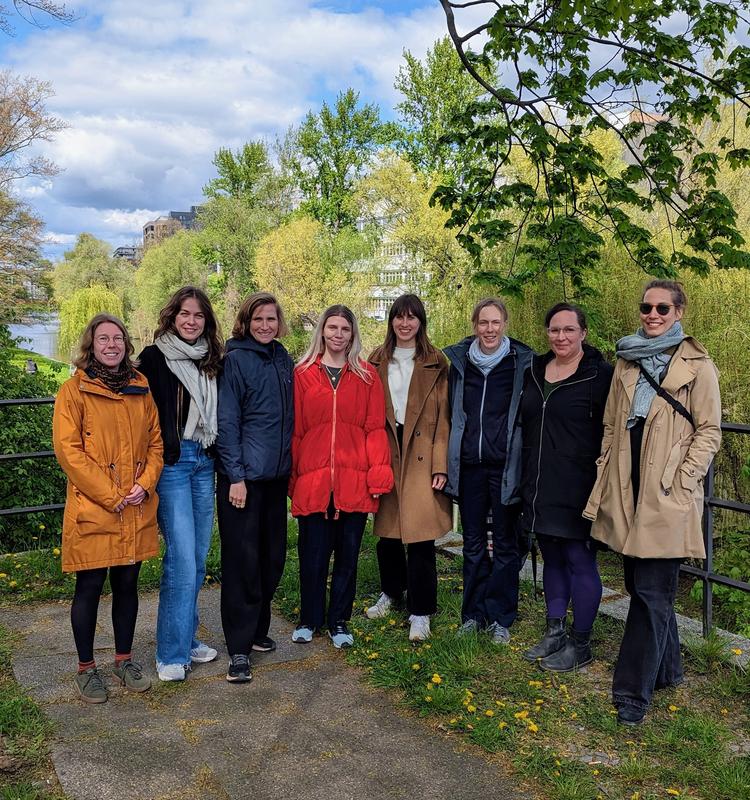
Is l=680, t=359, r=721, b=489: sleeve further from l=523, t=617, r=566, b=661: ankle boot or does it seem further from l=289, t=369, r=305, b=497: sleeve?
l=289, t=369, r=305, b=497: sleeve

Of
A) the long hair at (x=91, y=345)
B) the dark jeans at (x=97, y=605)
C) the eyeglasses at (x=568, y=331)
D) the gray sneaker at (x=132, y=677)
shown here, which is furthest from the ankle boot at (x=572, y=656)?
the long hair at (x=91, y=345)

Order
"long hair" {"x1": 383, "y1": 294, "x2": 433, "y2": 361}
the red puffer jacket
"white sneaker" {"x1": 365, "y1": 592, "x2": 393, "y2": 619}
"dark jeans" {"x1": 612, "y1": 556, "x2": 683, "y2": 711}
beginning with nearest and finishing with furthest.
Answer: "dark jeans" {"x1": 612, "y1": 556, "x2": 683, "y2": 711} → the red puffer jacket → "long hair" {"x1": 383, "y1": 294, "x2": 433, "y2": 361} → "white sneaker" {"x1": 365, "y1": 592, "x2": 393, "y2": 619}

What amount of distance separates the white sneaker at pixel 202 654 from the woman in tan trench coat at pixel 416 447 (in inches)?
46.1

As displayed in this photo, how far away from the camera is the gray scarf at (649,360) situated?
137 inches

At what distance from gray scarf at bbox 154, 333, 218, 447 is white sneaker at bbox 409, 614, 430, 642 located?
1690 mm

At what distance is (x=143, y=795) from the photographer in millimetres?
2920

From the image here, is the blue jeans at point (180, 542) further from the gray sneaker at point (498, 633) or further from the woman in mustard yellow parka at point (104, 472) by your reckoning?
the gray sneaker at point (498, 633)

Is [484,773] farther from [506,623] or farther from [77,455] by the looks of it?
[77,455]

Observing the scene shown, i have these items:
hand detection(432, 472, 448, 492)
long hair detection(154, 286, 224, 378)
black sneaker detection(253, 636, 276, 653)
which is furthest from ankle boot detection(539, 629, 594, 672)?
long hair detection(154, 286, 224, 378)

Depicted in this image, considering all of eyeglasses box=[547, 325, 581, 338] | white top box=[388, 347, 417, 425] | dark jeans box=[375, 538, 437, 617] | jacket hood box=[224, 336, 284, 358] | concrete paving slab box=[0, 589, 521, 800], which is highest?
eyeglasses box=[547, 325, 581, 338]

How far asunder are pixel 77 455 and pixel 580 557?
2630 millimetres

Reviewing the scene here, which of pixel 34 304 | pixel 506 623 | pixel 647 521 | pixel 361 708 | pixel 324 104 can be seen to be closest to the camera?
pixel 647 521

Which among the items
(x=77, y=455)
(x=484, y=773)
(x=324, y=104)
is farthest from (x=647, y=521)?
(x=324, y=104)

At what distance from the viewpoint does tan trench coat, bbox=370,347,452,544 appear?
4594 mm
